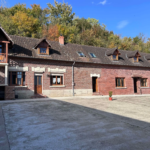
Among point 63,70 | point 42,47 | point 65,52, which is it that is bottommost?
point 63,70

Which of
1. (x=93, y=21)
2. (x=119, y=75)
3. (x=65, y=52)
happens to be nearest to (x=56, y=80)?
(x=65, y=52)

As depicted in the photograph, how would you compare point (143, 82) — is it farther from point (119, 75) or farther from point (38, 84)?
point (38, 84)

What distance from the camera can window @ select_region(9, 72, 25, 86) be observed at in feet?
47.8

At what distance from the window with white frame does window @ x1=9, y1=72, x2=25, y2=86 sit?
317cm

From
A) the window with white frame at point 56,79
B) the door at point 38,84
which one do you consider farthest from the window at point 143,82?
the door at point 38,84

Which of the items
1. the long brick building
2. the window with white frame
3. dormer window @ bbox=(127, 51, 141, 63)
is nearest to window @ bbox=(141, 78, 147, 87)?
the long brick building

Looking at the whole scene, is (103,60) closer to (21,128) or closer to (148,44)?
(21,128)

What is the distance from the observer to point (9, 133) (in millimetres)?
4559

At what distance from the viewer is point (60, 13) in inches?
1623

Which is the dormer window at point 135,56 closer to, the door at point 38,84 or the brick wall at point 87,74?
the brick wall at point 87,74

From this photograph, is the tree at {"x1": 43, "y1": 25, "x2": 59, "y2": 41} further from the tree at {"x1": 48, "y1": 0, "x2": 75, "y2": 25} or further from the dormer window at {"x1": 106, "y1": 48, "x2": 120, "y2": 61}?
the dormer window at {"x1": 106, "y1": 48, "x2": 120, "y2": 61}

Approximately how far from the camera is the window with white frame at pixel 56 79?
16.7m

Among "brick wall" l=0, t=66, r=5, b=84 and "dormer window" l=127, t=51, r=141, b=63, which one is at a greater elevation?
"dormer window" l=127, t=51, r=141, b=63

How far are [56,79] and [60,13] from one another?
30333mm
